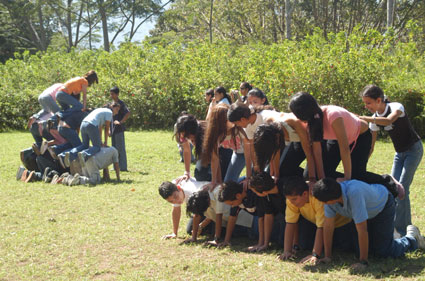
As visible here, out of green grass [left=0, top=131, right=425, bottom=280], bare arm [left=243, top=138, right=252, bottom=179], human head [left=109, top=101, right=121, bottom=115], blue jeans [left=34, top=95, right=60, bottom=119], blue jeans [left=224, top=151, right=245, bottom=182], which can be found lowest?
green grass [left=0, top=131, right=425, bottom=280]

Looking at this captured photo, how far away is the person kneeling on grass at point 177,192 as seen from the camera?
219 inches

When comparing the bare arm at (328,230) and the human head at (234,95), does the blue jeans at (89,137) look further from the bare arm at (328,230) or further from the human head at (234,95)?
the bare arm at (328,230)

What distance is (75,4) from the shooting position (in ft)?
132

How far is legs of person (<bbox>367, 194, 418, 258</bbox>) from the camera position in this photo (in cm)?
471

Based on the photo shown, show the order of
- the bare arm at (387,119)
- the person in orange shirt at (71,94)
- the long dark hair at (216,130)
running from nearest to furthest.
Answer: the bare arm at (387,119), the long dark hair at (216,130), the person in orange shirt at (71,94)

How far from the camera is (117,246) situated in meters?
5.65

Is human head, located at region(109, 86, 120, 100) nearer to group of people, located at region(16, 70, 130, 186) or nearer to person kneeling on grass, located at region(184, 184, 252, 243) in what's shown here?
group of people, located at region(16, 70, 130, 186)

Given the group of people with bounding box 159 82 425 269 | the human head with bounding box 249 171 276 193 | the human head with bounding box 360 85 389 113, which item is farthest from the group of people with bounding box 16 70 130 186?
the human head with bounding box 360 85 389 113

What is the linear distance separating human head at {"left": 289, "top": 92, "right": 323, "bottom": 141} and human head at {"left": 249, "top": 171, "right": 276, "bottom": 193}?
1.92 ft

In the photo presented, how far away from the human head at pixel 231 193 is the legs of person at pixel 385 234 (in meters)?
1.30

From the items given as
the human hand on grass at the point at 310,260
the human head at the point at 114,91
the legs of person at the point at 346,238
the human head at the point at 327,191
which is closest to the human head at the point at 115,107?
the human head at the point at 114,91

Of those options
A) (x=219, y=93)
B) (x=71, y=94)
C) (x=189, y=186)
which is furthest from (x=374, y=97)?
(x=71, y=94)

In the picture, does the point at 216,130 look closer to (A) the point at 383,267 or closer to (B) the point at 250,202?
(B) the point at 250,202

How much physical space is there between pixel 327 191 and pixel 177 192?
1.86 meters
